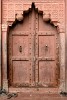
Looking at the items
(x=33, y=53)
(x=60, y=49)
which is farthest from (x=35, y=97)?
(x=60, y=49)

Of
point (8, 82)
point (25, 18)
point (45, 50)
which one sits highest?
point (25, 18)

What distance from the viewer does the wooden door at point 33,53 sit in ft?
26.2

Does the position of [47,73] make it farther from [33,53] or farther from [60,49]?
[60,49]

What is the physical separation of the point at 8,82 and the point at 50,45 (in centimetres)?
141

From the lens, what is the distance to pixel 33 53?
26.2 ft

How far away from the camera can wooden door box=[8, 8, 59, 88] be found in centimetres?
799

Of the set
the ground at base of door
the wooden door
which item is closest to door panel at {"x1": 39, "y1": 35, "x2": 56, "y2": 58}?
the wooden door

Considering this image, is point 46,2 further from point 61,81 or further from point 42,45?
point 61,81

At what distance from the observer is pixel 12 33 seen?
8.02 metres

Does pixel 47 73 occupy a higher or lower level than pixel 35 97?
higher

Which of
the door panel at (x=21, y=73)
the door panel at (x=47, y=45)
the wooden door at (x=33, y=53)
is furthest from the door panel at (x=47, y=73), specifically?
the door panel at (x=21, y=73)

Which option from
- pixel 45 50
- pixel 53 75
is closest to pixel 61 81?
pixel 53 75

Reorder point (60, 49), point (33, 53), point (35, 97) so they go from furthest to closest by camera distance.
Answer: point (33, 53)
point (60, 49)
point (35, 97)

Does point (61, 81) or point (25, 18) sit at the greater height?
point (25, 18)
